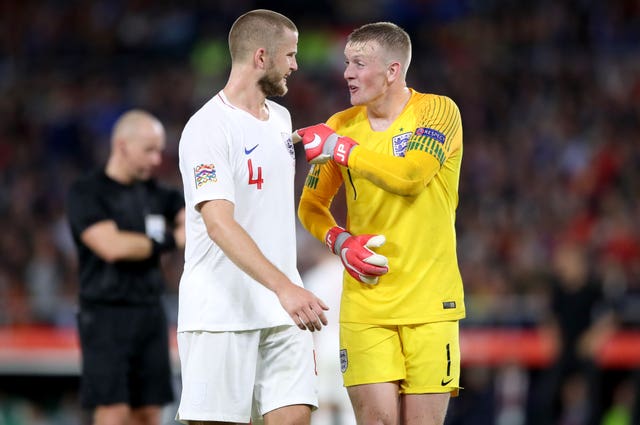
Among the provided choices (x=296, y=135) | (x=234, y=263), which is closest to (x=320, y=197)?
(x=296, y=135)

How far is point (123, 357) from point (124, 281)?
1.55ft

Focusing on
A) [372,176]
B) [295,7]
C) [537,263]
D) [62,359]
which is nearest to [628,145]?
[537,263]

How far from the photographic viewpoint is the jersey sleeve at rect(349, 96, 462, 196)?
5.09 m

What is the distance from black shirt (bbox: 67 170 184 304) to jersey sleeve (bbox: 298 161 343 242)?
173 centimetres

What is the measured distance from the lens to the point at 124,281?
6992 millimetres

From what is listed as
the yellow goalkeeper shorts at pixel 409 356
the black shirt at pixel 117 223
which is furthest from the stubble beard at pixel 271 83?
the black shirt at pixel 117 223

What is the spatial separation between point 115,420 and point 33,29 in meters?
13.8

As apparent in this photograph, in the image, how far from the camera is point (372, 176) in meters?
5.10

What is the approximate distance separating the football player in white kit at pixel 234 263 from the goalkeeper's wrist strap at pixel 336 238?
277 millimetres

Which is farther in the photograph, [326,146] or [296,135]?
[296,135]

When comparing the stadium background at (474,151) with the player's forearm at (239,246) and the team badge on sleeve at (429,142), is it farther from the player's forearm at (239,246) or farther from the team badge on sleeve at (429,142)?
the player's forearm at (239,246)

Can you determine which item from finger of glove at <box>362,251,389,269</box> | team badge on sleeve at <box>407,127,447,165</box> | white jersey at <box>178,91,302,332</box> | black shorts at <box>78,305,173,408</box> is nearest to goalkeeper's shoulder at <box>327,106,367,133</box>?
team badge on sleeve at <box>407,127,447,165</box>

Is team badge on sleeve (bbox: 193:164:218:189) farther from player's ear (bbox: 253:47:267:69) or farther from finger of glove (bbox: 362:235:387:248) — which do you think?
finger of glove (bbox: 362:235:387:248)

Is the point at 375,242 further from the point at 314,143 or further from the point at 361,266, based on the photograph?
the point at 314,143
